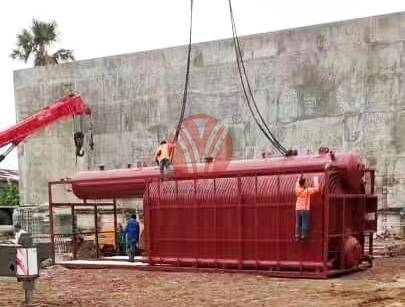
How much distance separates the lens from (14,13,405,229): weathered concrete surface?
63.3 feet

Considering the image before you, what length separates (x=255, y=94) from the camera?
21.6 m

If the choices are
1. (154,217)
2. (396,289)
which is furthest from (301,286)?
(154,217)

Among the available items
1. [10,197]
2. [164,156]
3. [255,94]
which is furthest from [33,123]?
[10,197]

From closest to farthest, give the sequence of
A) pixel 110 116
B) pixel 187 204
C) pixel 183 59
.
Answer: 1. pixel 187 204
2. pixel 183 59
3. pixel 110 116

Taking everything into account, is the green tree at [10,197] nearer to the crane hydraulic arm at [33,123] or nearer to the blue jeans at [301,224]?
the crane hydraulic arm at [33,123]

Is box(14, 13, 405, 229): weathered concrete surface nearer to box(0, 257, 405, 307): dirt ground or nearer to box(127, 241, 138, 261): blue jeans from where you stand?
box(0, 257, 405, 307): dirt ground

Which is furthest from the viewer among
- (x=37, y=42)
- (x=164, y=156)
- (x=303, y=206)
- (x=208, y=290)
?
(x=37, y=42)

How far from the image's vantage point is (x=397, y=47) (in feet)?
62.4

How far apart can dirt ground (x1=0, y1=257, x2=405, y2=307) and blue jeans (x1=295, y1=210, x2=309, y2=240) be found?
972 mm

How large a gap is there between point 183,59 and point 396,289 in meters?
15.3

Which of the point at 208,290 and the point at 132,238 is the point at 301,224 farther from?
the point at 132,238

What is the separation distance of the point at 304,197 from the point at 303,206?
0.20 m

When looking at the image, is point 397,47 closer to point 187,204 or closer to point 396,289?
point 187,204

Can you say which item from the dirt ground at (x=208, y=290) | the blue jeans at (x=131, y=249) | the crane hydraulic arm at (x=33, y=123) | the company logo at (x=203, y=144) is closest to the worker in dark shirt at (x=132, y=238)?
the blue jeans at (x=131, y=249)
